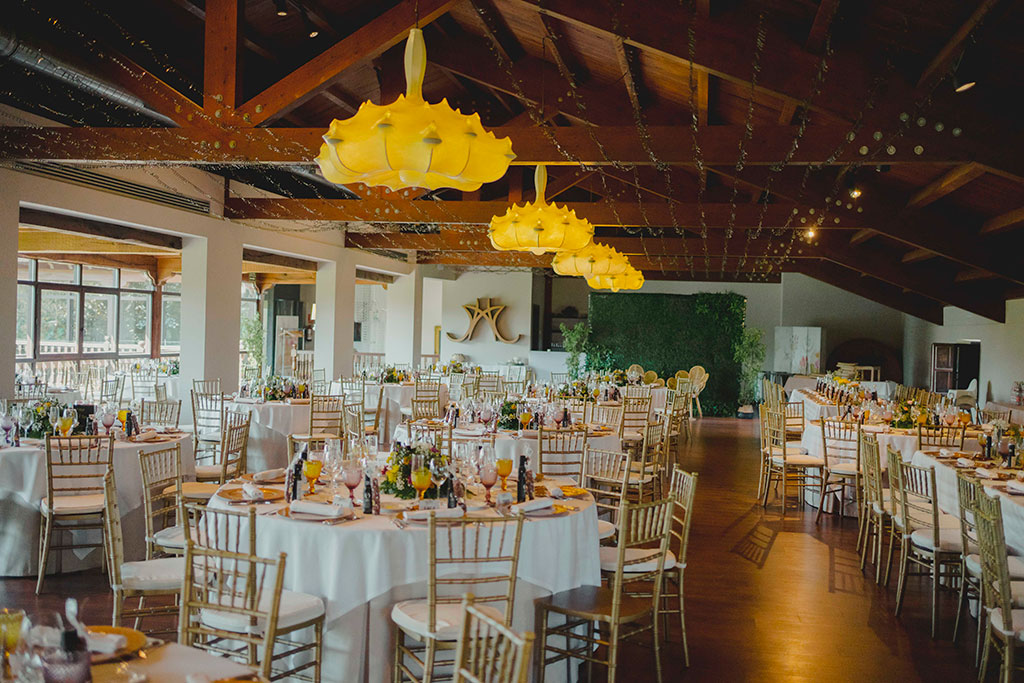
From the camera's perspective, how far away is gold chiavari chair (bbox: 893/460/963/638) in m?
5.03

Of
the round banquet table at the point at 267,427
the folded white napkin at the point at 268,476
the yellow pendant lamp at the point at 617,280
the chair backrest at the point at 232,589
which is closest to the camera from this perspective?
the chair backrest at the point at 232,589

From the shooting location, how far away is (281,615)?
332cm

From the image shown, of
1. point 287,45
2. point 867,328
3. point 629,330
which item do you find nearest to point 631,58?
point 287,45

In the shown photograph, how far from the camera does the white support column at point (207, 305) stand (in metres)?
10.7

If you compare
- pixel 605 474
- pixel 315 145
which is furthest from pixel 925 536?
pixel 315 145

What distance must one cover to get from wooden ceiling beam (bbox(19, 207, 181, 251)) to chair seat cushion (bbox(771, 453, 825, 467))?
785cm

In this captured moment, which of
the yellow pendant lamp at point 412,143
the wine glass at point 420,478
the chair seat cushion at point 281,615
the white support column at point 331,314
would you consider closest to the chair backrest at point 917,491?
the wine glass at point 420,478

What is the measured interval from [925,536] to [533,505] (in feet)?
9.52

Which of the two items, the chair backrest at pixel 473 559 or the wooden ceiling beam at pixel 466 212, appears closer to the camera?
the chair backrest at pixel 473 559

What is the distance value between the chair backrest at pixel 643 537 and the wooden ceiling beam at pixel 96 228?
24.1 ft

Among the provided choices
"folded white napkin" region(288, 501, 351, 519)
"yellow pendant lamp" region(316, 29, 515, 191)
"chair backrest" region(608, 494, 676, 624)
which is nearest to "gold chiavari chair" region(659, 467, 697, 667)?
"chair backrest" region(608, 494, 676, 624)

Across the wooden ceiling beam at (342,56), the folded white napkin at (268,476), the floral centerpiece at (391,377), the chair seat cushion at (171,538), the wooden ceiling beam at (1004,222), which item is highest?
the wooden ceiling beam at (342,56)

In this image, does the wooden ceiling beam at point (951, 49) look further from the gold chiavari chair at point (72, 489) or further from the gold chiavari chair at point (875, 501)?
the gold chiavari chair at point (72, 489)

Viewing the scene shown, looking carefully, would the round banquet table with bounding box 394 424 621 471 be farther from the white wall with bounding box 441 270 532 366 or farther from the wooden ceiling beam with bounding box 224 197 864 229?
the white wall with bounding box 441 270 532 366
